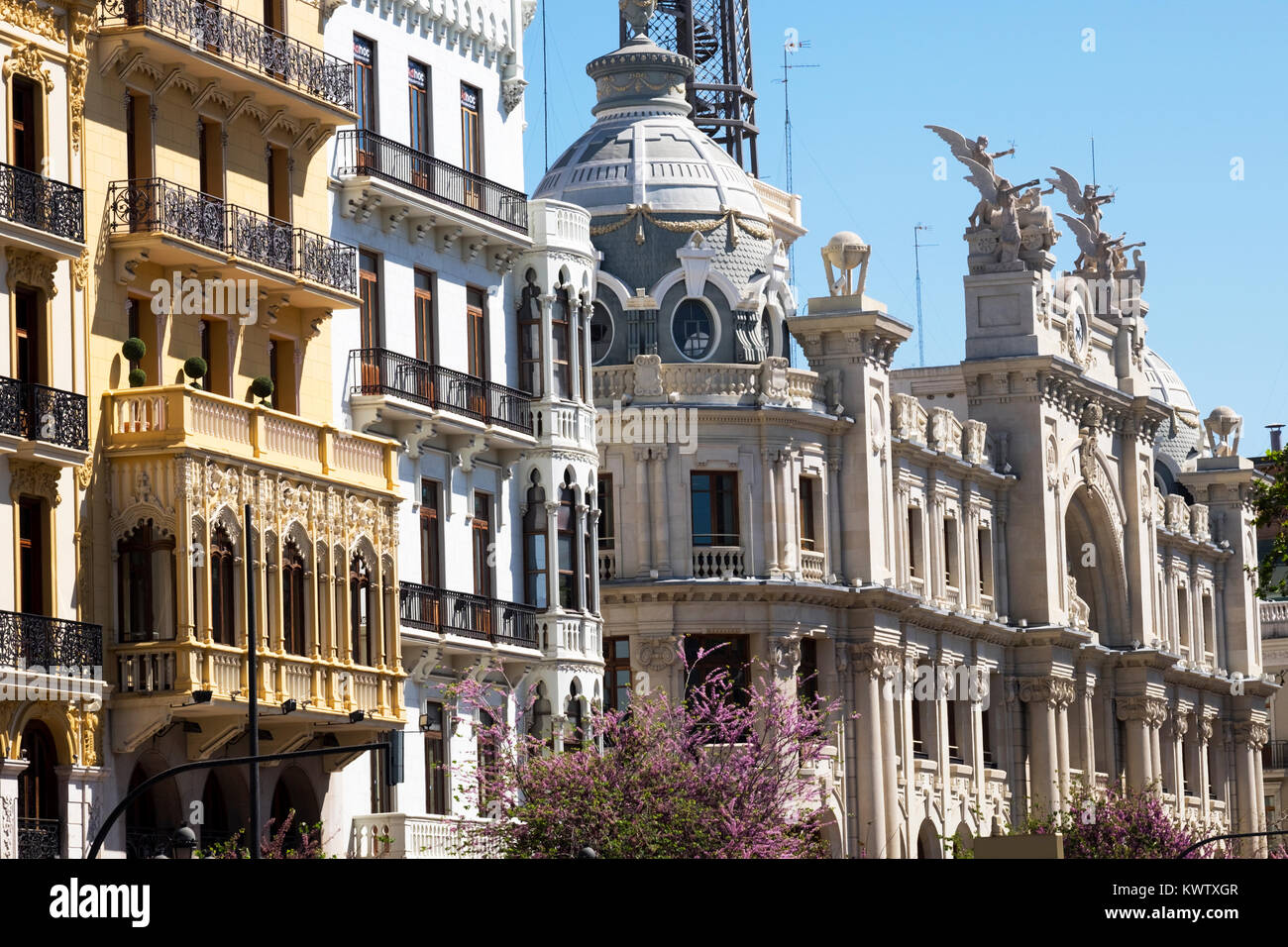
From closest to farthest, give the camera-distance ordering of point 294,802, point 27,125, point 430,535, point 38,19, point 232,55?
point 27,125 < point 38,19 < point 232,55 < point 294,802 < point 430,535

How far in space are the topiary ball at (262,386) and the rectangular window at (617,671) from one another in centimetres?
2740

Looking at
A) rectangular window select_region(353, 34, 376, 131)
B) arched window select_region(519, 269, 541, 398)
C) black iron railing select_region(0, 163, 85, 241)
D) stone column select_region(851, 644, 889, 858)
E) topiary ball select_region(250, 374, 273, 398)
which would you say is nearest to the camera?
black iron railing select_region(0, 163, 85, 241)

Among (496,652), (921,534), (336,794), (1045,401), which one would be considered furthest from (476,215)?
(1045,401)

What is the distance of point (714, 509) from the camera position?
251ft

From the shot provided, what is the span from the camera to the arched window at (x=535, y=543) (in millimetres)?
58625

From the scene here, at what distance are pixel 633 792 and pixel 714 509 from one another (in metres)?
Answer: 22.4

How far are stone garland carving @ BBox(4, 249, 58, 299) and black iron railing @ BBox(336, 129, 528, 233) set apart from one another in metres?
9.73

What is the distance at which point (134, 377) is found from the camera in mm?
45438

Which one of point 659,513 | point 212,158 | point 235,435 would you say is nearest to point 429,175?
point 212,158

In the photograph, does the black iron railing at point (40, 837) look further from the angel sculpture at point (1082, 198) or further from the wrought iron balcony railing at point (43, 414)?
the angel sculpture at point (1082, 198)

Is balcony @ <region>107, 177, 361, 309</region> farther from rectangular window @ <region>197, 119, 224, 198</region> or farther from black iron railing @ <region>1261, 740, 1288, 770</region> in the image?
black iron railing @ <region>1261, 740, 1288, 770</region>

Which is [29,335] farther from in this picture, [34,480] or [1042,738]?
[1042,738]

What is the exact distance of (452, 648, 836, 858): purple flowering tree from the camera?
175 feet

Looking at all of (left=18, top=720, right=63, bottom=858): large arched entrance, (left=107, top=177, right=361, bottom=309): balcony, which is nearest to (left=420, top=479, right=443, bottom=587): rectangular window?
(left=107, top=177, right=361, bottom=309): balcony
